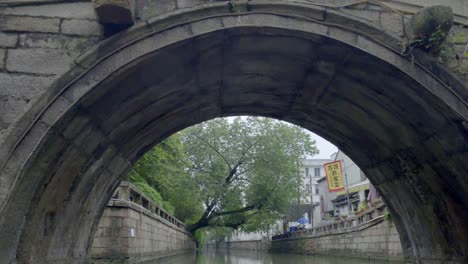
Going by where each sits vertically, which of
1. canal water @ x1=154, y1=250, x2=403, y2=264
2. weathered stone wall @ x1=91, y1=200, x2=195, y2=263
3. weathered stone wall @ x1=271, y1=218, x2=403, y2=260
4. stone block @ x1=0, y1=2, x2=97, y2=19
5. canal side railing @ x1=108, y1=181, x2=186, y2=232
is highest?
stone block @ x1=0, y1=2, x2=97, y2=19

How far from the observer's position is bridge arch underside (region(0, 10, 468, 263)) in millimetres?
3945

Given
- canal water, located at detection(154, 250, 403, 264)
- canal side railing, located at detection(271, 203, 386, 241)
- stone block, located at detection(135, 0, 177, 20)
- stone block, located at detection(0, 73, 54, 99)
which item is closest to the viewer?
stone block, located at detection(0, 73, 54, 99)

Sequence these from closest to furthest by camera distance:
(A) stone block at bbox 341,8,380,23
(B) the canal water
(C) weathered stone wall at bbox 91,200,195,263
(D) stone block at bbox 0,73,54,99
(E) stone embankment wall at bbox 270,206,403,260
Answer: (D) stone block at bbox 0,73,54,99
(A) stone block at bbox 341,8,380,23
(C) weathered stone wall at bbox 91,200,195,263
(E) stone embankment wall at bbox 270,206,403,260
(B) the canal water

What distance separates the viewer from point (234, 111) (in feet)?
21.2

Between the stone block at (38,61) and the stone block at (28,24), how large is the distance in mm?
209

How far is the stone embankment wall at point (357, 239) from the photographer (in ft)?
48.0

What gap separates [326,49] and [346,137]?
Answer: 7.75 ft

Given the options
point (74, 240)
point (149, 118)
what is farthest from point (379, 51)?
point (74, 240)

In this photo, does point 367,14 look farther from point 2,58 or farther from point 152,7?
point 2,58

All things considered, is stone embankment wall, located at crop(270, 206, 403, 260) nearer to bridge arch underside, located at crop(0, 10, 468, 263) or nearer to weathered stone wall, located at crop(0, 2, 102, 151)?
bridge arch underside, located at crop(0, 10, 468, 263)

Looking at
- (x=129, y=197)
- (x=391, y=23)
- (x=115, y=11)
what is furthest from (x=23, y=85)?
(x=129, y=197)

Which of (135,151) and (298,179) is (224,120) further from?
(135,151)

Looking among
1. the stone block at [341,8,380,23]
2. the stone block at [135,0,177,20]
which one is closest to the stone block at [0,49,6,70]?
the stone block at [135,0,177,20]

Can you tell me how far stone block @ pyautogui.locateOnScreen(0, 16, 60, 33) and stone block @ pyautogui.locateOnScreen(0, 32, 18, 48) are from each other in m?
0.06
